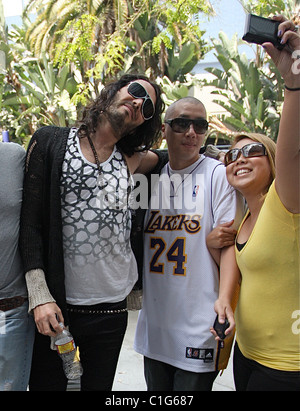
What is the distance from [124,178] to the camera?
2240 millimetres

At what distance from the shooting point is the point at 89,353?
220 cm

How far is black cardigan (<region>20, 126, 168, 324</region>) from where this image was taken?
201 cm

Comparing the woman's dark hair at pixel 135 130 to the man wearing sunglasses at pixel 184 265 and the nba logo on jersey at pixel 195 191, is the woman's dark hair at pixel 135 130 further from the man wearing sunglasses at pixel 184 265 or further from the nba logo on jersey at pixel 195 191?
the nba logo on jersey at pixel 195 191

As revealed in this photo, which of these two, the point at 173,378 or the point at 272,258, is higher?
the point at 272,258

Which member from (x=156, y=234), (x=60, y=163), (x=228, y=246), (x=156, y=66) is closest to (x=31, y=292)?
(x=60, y=163)

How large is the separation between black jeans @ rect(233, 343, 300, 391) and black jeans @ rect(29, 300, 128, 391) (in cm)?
63

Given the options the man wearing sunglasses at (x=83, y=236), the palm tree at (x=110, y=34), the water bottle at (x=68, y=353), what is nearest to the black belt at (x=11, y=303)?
the man wearing sunglasses at (x=83, y=236)

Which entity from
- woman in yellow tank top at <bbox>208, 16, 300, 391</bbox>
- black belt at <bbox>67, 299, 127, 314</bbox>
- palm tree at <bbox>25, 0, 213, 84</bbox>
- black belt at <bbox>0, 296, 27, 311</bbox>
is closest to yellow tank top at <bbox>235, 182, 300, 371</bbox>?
woman in yellow tank top at <bbox>208, 16, 300, 391</bbox>

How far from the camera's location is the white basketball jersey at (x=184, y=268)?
2.26m

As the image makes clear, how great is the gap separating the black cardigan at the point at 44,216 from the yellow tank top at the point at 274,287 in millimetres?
870

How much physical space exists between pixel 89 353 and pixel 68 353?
271 millimetres

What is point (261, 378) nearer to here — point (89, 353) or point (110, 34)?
point (89, 353)

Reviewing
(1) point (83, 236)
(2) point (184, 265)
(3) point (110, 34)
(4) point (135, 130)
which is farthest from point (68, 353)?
(3) point (110, 34)
